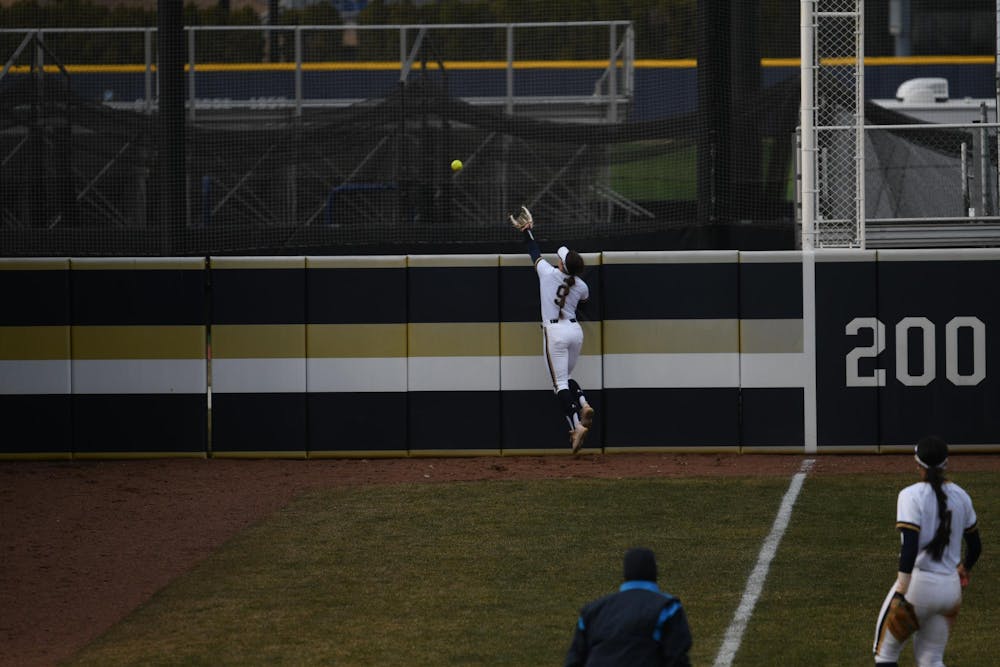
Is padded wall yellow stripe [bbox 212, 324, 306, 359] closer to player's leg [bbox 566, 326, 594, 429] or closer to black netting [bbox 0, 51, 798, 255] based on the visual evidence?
player's leg [bbox 566, 326, 594, 429]

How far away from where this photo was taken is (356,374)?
15711 millimetres

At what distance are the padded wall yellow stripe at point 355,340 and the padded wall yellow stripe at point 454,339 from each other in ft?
0.50

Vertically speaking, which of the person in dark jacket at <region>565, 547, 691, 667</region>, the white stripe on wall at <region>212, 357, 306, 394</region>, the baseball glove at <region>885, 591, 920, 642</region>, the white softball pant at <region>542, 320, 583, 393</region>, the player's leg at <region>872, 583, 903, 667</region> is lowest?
the player's leg at <region>872, 583, 903, 667</region>

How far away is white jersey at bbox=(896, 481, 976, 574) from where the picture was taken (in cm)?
716

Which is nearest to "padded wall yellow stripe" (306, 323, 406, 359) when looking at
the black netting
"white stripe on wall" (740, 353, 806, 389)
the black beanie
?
the black netting

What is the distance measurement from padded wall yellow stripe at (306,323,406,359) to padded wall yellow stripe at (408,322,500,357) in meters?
0.15

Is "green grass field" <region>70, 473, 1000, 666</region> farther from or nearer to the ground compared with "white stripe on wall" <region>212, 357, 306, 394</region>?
nearer to the ground

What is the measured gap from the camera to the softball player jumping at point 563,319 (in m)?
14.9

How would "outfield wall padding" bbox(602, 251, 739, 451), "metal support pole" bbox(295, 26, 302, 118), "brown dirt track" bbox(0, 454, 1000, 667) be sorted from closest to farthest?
"brown dirt track" bbox(0, 454, 1000, 667)
"outfield wall padding" bbox(602, 251, 739, 451)
"metal support pole" bbox(295, 26, 302, 118)

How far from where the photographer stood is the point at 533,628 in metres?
9.00

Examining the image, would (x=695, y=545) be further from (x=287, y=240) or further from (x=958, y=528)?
(x=287, y=240)

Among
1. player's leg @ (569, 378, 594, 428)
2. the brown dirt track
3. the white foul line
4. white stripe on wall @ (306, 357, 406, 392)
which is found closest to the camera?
the white foul line

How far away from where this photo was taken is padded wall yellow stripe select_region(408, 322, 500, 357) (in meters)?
15.7

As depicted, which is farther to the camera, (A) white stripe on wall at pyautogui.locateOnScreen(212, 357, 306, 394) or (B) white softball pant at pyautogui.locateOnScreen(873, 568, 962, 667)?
(A) white stripe on wall at pyautogui.locateOnScreen(212, 357, 306, 394)
